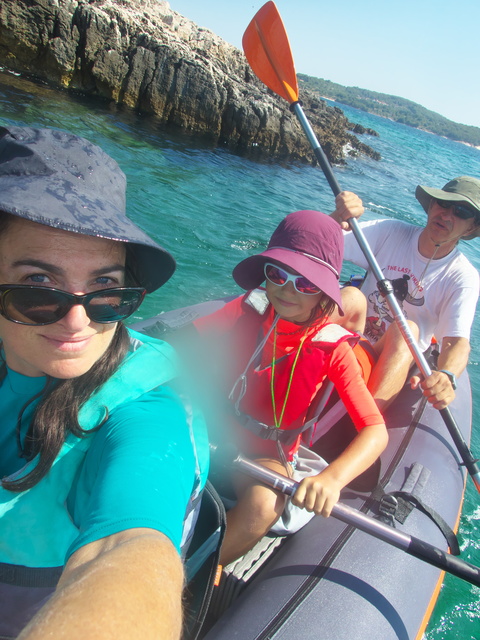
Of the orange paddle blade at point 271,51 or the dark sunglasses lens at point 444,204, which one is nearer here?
the dark sunglasses lens at point 444,204

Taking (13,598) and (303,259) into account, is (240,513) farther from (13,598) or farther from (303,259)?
(303,259)

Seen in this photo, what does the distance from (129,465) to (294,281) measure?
4.09 feet

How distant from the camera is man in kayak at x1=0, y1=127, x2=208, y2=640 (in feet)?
3.01

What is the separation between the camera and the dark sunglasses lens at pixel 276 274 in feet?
6.61

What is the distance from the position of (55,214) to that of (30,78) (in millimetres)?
14903

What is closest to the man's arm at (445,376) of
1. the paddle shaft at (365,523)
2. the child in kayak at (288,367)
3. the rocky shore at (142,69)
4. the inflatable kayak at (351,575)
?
the inflatable kayak at (351,575)

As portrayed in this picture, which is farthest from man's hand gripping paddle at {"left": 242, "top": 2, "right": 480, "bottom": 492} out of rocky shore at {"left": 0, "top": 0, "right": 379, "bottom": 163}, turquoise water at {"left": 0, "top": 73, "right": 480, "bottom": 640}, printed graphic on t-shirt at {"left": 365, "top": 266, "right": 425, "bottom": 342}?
rocky shore at {"left": 0, "top": 0, "right": 379, "bottom": 163}

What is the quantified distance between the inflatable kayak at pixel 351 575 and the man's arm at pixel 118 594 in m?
0.64

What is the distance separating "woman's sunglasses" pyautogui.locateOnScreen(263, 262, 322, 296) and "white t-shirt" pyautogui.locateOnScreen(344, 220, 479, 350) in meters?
1.52

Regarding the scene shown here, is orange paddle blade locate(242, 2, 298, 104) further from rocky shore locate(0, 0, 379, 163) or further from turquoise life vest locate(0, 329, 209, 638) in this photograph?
rocky shore locate(0, 0, 379, 163)

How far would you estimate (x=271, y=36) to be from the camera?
3.90 m

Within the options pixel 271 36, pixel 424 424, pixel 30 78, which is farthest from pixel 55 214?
pixel 30 78

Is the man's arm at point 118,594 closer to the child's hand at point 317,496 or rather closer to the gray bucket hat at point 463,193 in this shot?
the child's hand at point 317,496

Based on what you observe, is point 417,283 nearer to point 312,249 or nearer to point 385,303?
point 385,303
